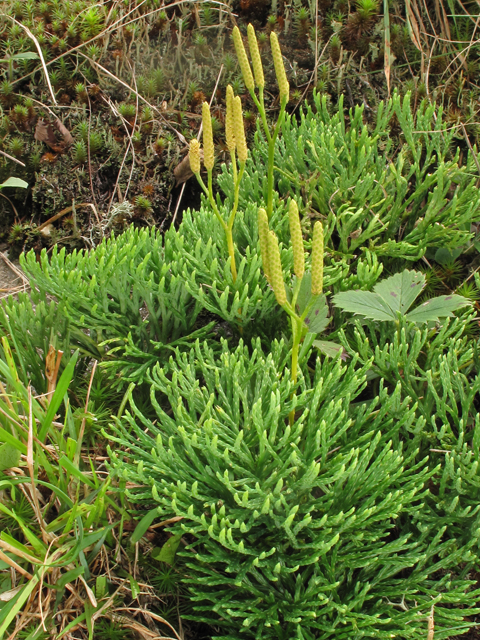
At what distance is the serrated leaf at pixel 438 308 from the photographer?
75.0 inches

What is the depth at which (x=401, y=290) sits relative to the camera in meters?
2.05

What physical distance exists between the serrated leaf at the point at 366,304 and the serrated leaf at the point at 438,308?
3.3 inches

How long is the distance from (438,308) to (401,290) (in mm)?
161

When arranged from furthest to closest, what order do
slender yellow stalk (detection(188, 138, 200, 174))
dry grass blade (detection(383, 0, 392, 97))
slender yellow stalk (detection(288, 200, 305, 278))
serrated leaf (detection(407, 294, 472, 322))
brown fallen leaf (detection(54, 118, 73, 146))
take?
brown fallen leaf (detection(54, 118, 73, 146)), dry grass blade (detection(383, 0, 392, 97)), serrated leaf (detection(407, 294, 472, 322)), slender yellow stalk (detection(188, 138, 200, 174)), slender yellow stalk (detection(288, 200, 305, 278))

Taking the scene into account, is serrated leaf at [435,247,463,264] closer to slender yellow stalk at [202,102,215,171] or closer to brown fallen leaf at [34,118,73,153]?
slender yellow stalk at [202,102,215,171]

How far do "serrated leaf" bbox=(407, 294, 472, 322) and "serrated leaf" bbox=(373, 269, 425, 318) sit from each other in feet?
0.15

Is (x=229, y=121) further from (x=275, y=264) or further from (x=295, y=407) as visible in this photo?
(x=295, y=407)

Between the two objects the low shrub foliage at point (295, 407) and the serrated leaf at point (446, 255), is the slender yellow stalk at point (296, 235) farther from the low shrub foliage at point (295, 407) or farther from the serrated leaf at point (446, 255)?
the serrated leaf at point (446, 255)

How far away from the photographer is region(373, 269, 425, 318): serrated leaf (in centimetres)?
202

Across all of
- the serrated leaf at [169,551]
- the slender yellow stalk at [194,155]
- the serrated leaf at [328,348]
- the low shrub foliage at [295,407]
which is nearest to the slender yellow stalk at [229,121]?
the low shrub foliage at [295,407]

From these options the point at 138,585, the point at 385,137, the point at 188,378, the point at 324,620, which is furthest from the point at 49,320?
the point at 385,137

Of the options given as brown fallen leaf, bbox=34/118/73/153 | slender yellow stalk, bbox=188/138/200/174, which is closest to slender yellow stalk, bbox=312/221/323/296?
slender yellow stalk, bbox=188/138/200/174

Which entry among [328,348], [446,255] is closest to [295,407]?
[328,348]

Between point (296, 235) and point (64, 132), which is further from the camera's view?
point (64, 132)
